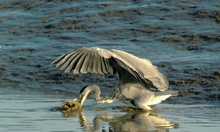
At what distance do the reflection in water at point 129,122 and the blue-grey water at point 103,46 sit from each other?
0.03 metres

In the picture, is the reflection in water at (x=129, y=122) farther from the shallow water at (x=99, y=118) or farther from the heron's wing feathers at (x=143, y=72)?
the heron's wing feathers at (x=143, y=72)

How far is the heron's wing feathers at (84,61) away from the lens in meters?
10.5

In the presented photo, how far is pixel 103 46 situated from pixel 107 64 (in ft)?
17.6

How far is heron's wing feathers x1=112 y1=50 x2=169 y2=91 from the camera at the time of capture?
34.5 ft

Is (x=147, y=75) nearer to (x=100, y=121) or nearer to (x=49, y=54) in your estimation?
(x=100, y=121)

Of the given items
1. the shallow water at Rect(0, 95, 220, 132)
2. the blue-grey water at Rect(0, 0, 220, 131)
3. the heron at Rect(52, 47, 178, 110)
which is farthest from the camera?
the blue-grey water at Rect(0, 0, 220, 131)

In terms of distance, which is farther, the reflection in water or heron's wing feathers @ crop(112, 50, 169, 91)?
heron's wing feathers @ crop(112, 50, 169, 91)

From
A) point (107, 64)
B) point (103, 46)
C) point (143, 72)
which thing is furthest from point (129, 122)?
point (103, 46)

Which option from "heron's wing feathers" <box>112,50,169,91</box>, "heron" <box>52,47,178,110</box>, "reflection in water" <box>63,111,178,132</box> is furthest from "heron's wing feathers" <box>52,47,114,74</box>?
"reflection in water" <box>63,111,178,132</box>

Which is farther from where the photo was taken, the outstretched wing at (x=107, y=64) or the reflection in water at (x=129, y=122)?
the outstretched wing at (x=107, y=64)

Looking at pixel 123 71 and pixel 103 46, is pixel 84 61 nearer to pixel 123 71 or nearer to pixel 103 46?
pixel 123 71

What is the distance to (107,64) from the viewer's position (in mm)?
10961

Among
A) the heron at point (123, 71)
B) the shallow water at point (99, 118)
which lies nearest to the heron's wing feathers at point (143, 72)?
the heron at point (123, 71)

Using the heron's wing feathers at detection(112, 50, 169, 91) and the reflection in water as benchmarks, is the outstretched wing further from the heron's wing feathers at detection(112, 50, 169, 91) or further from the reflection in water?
the reflection in water
